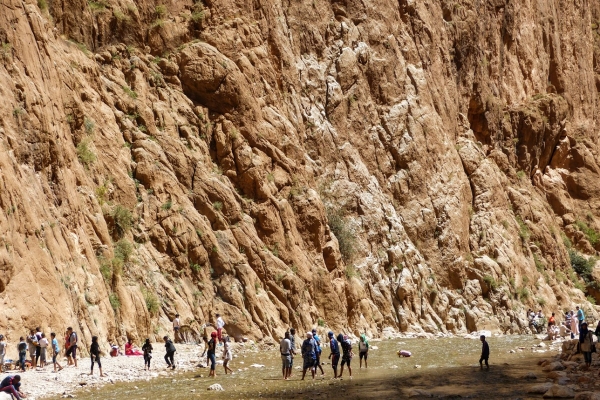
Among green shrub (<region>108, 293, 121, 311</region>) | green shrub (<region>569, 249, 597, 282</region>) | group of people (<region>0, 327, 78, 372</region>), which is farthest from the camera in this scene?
green shrub (<region>569, 249, 597, 282</region>)

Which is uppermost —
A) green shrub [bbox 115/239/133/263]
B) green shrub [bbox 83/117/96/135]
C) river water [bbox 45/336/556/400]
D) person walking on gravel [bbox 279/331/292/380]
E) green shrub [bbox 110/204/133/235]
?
green shrub [bbox 83/117/96/135]

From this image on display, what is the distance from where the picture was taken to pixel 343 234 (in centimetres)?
4359

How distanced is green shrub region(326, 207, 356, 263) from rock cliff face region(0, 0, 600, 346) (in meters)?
0.15

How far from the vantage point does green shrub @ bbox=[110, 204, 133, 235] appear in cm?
3119

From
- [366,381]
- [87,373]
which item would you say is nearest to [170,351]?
[87,373]

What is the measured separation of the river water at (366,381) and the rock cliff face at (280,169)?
15.3 ft

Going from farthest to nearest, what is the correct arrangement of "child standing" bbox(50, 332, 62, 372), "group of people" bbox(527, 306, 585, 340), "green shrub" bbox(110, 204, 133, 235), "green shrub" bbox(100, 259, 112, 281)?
"group of people" bbox(527, 306, 585, 340) < "green shrub" bbox(110, 204, 133, 235) < "green shrub" bbox(100, 259, 112, 281) < "child standing" bbox(50, 332, 62, 372)

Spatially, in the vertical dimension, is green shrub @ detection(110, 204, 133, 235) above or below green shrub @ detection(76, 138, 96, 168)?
below

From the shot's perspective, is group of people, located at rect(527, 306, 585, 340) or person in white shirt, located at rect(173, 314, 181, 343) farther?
group of people, located at rect(527, 306, 585, 340)

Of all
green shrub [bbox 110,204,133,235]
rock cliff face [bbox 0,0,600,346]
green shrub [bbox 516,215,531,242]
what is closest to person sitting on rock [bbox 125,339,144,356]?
rock cliff face [bbox 0,0,600,346]

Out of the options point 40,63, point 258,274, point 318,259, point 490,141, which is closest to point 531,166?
point 490,141

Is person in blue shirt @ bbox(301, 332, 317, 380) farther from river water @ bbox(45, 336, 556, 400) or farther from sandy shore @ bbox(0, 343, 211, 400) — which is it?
sandy shore @ bbox(0, 343, 211, 400)

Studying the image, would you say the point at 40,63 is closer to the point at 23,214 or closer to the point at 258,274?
the point at 23,214

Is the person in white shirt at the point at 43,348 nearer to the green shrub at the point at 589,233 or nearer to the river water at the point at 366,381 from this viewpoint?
the river water at the point at 366,381
